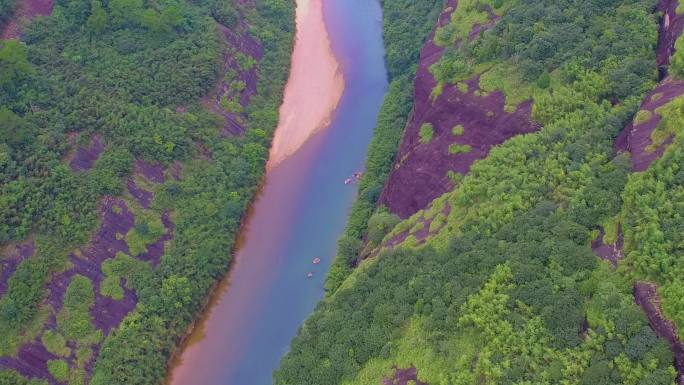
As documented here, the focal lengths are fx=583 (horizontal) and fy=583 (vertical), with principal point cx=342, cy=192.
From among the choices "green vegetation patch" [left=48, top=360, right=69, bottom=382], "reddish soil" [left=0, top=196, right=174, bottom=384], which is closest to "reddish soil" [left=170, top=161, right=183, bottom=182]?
"reddish soil" [left=0, top=196, right=174, bottom=384]

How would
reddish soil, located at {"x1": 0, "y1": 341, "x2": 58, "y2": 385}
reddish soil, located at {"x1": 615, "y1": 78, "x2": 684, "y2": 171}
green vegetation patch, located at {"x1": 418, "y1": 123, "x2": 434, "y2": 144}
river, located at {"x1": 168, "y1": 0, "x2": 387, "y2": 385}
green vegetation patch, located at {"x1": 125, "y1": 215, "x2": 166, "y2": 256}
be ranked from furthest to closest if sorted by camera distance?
green vegetation patch, located at {"x1": 418, "y1": 123, "x2": 434, "y2": 144} < green vegetation patch, located at {"x1": 125, "y1": 215, "x2": 166, "y2": 256} < river, located at {"x1": 168, "y1": 0, "x2": 387, "y2": 385} < reddish soil, located at {"x1": 0, "y1": 341, "x2": 58, "y2": 385} < reddish soil, located at {"x1": 615, "y1": 78, "x2": 684, "y2": 171}

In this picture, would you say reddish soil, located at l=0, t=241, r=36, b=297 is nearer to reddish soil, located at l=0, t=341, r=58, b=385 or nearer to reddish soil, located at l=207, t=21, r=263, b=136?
reddish soil, located at l=0, t=341, r=58, b=385

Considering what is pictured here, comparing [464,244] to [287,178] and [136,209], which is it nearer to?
[287,178]

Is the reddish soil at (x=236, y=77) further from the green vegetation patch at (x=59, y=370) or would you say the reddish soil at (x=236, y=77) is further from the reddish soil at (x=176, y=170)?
the green vegetation patch at (x=59, y=370)

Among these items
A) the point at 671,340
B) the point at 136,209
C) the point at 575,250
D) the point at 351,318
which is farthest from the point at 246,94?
the point at 671,340

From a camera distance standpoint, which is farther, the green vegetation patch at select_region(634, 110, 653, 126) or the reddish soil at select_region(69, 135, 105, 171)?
the reddish soil at select_region(69, 135, 105, 171)

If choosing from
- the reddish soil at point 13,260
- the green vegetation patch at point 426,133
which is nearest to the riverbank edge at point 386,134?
the green vegetation patch at point 426,133
